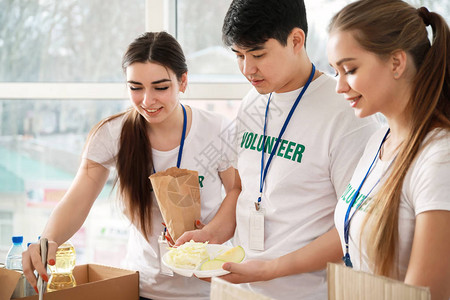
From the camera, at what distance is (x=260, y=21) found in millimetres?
1554

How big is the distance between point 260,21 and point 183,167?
0.64 m

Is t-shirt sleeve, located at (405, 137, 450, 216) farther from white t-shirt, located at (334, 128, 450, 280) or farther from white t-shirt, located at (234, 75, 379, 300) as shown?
white t-shirt, located at (234, 75, 379, 300)

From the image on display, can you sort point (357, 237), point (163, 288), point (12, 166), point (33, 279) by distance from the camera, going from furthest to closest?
point (12, 166) → point (163, 288) → point (33, 279) → point (357, 237)

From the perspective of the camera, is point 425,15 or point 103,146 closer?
point 425,15

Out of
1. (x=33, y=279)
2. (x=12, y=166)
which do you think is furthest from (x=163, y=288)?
(x=12, y=166)

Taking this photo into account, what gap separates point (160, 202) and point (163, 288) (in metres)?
0.35

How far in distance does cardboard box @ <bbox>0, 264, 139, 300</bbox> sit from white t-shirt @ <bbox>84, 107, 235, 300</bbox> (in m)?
0.13

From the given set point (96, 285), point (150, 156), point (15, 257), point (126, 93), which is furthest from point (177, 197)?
point (126, 93)

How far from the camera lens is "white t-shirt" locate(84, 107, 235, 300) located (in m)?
1.88

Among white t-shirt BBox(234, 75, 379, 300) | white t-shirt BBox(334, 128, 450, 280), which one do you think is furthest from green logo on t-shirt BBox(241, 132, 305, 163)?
white t-shirt BBox(334, 128, 450, 280)

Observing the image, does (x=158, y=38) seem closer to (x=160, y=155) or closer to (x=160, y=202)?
(x=160, y=155)

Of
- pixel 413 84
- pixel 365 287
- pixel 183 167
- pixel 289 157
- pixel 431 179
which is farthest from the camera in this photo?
pixel 183 167

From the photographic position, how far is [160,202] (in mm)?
1744

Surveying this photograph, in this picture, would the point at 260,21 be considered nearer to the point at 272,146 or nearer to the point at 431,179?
the point at 272,146
